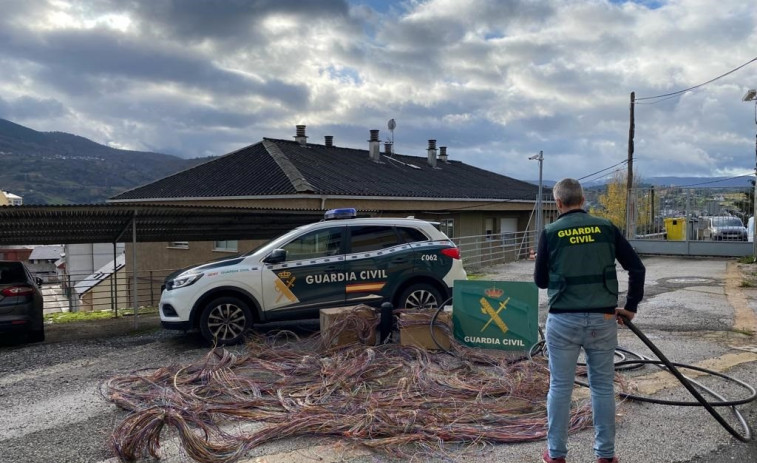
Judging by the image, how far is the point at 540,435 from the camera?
448cm

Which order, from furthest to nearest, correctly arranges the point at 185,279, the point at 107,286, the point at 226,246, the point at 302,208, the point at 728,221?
the point at 107,286, the point at 226,246, the point at 728,221, the point at 302,208, the point at 185,279

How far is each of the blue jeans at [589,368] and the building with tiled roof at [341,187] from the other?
13.6 m

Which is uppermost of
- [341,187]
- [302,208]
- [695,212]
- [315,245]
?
[341,187]

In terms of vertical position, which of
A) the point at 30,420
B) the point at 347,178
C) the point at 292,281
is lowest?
the point at 30,420

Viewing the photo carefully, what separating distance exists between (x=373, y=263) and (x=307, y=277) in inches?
39.6

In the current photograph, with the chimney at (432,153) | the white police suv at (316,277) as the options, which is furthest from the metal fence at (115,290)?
the chimney at (432,153)

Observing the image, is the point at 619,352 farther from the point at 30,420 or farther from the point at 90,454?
the point at 30,420

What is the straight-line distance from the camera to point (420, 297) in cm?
859

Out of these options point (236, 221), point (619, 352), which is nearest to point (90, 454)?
point (619, 352)

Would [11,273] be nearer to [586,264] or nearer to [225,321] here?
[225,321]

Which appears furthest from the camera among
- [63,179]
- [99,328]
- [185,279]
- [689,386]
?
[63,179]

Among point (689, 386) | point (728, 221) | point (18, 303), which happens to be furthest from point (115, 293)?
point (728, 221)

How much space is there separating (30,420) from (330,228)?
176 inches

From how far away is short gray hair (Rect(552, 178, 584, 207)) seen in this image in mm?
3760
